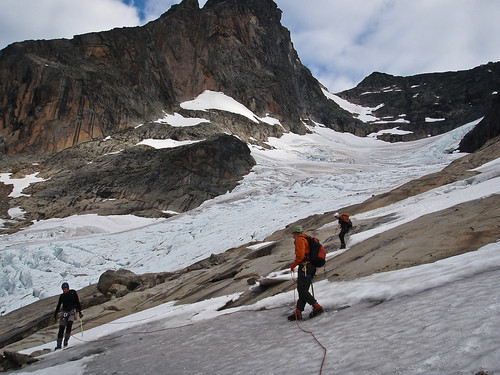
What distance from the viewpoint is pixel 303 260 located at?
6207mm

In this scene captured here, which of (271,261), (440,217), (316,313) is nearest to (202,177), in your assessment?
(271,261)

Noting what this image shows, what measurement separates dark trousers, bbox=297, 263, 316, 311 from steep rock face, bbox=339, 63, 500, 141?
105 meters

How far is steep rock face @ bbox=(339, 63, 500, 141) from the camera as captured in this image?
104625 millimetres

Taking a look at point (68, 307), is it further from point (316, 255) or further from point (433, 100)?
point (433, 100)

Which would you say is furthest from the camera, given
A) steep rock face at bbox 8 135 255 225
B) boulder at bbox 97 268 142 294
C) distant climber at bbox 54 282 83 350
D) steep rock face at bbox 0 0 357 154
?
steep rock face at bbox 0 0 357 154

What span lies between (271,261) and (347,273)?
4.63 metres

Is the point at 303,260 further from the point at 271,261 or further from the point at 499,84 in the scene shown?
the point at 499,84

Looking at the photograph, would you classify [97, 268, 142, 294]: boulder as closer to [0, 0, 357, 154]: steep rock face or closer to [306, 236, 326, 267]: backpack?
[306, 236, 326, 267]: backpack

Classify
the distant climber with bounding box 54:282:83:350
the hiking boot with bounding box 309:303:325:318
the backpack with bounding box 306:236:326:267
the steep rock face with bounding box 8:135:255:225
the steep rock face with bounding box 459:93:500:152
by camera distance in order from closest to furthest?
the hiking boot with bounding box 309:303:325:318 < the backpack with bounding box 306:236:326:267 < the distant climber with bounding box 54:282:83:350 < the steep rock face with bounding box 459:93:500:152 < the steep rock face with bounding box 8:135:255:225

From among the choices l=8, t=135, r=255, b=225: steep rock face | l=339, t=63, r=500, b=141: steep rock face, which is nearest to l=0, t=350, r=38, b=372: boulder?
l=8, t=135, r=255, b=225: steep rock face

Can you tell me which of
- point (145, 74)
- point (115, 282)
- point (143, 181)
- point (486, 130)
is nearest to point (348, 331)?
point (115, 282)

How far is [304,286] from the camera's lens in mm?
6023

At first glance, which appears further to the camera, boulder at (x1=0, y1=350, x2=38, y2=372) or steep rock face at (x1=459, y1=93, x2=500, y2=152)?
steep rock face at (x1=459, y1=93, x2=500, y2=152)

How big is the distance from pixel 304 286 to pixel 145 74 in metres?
72.6
